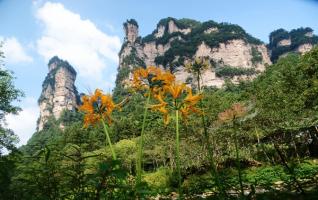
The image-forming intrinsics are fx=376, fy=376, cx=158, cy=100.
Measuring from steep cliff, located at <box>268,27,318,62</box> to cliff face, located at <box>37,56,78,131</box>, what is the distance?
8766 cm

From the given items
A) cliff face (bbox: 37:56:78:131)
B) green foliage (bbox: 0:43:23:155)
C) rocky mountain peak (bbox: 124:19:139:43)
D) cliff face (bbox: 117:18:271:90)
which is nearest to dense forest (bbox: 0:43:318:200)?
green foliage (bbox: 0:43:23:155)

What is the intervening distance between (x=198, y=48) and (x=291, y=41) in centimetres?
4152

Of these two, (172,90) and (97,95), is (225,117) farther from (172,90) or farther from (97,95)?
(97,95)

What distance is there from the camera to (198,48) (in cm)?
14825

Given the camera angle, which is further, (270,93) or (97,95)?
(270,93)

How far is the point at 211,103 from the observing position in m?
37.1

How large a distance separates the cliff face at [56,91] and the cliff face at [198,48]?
26.9 meters

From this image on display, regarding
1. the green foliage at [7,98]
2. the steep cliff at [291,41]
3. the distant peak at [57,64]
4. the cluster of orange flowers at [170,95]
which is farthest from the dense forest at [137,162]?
the distant peak at [57,64]

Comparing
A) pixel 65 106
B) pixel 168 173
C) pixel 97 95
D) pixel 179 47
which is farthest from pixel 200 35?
pixel 97 95

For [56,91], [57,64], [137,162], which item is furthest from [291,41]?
[137,162]

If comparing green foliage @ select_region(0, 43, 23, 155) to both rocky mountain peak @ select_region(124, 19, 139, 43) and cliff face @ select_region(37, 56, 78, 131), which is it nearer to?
cliff face @ select_region(37, 56, 78, 131)

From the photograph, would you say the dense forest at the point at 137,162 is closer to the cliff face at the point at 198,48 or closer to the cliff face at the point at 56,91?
the cliff face at the point at 198,48

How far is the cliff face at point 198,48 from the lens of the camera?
439 feet

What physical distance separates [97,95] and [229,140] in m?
28.0
